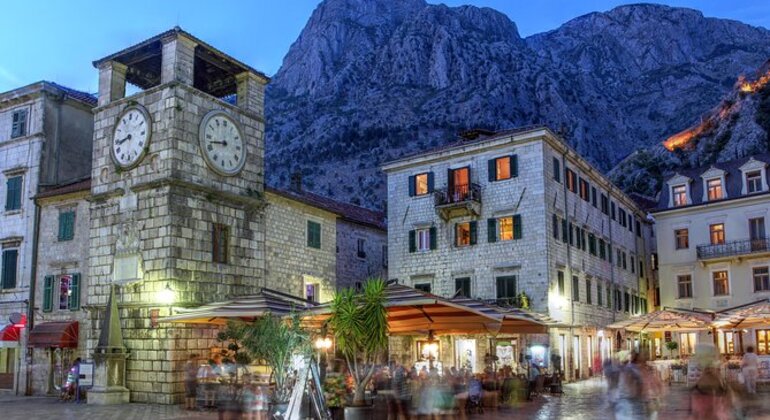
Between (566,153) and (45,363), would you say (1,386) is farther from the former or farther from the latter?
(566,153)

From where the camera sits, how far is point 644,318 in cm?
2844

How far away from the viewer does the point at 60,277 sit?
28344mm

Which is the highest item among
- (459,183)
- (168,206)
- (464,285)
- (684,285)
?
(459,183)

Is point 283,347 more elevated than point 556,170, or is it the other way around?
point 556,170

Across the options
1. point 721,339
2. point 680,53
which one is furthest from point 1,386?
point 680,53

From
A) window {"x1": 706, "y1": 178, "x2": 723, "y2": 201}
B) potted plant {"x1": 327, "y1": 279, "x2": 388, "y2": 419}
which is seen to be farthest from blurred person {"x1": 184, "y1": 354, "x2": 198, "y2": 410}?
window {"x1": 706, "y1": 178, "x2": 723, "y2": 201}

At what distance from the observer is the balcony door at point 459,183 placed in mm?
34625

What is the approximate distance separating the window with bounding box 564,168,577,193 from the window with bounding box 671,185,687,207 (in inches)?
440

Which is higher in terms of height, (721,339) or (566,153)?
(566,153)

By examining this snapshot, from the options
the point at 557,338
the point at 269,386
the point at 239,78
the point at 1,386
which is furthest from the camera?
the point at 557,338

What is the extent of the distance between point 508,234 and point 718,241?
17.0 m

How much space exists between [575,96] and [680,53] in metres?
50.8

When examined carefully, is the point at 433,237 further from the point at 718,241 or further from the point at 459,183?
the point at 718,241

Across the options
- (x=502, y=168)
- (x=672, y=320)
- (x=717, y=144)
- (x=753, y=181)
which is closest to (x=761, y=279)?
(x=753, y=181)
